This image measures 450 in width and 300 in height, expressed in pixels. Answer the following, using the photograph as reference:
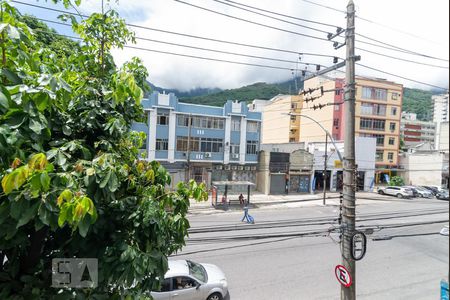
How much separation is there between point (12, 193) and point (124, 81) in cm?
129

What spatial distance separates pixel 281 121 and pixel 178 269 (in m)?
48.3

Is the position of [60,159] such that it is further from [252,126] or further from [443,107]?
[252,126]

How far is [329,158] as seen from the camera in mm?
33969

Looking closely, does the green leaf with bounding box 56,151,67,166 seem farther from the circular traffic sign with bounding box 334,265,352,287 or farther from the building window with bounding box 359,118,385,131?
the building window with bounding box 359,118,385,131

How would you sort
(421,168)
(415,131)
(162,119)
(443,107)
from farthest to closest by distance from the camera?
1. (415,131)
2. (421,168)
3. (162,119)
4. (443,107)

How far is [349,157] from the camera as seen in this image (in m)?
5.72

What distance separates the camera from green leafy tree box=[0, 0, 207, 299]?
1.77 m

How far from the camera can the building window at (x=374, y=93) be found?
137ft

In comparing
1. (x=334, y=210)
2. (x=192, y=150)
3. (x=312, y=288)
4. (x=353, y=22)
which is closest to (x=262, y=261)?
(x=312, y=288)

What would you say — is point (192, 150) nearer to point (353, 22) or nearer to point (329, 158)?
point (329, 158)

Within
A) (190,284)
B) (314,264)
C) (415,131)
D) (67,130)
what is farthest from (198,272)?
(415,131)

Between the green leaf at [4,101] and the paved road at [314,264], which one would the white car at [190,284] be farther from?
the green leaf at [4,101]

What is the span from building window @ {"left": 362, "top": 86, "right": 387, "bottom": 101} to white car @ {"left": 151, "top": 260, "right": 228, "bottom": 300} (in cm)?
4201

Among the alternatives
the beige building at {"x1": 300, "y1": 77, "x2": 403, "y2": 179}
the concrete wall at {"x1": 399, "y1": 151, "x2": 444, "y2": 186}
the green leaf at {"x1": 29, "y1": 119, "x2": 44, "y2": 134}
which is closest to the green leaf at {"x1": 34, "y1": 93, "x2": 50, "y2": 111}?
the green leaf at {"x1": 29, "y1": 119, "x2": 44, "y2": 134}
